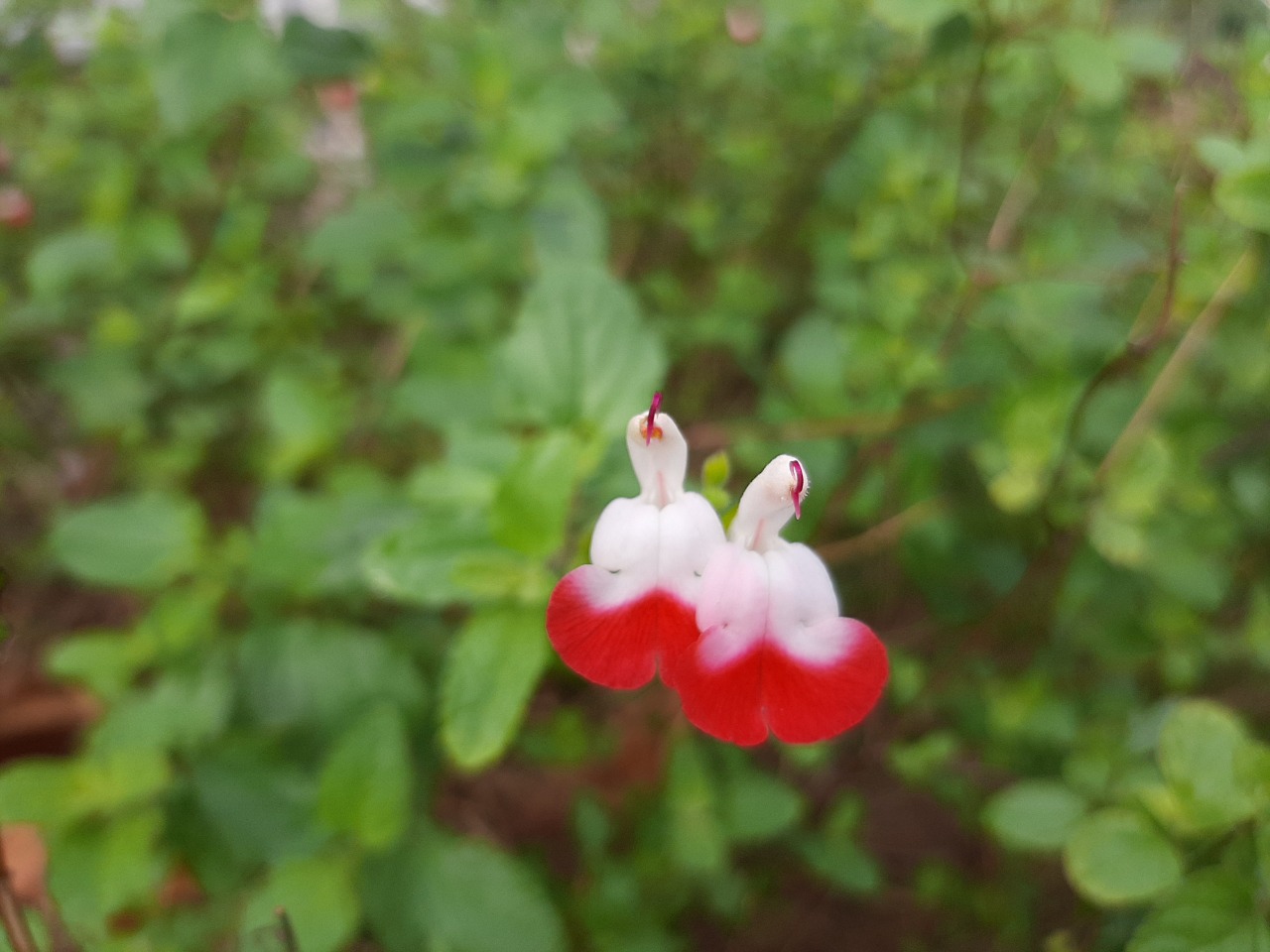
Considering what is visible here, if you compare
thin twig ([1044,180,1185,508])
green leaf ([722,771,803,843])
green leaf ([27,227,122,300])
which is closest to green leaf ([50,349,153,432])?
green leaf ([27,227,122,300])

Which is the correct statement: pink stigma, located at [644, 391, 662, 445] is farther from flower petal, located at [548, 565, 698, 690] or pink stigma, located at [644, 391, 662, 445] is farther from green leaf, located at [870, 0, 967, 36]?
green leaf, located at [870, 0, 967, 36]

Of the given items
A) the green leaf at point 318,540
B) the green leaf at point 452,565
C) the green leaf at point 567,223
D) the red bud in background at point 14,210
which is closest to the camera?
the green leaf at point 452,565

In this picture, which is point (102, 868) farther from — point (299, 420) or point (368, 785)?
point (299, 420)

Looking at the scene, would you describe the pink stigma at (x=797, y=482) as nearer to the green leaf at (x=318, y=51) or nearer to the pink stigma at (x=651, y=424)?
the pink stigma at (x=651, y=424)

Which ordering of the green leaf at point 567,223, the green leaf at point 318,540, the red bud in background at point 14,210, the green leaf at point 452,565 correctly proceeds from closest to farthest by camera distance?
the green leaf at point 452,565 → the green leaf at point 318,540 → the green leaf at point 567,223 → the red bud in background at point 14,210

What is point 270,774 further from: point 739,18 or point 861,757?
point 739,18

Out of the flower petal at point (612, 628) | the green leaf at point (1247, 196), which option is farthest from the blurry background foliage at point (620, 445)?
the flower petal at point (612, 628)

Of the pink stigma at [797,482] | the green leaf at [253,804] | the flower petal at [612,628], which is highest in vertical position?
the pink stigma at [797,482]

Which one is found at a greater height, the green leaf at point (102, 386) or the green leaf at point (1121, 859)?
the green leaf at point (1121, 859)

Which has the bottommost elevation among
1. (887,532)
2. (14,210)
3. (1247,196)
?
(887,532)

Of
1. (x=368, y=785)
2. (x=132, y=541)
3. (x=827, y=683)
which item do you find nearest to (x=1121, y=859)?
(x=827, y=683)
